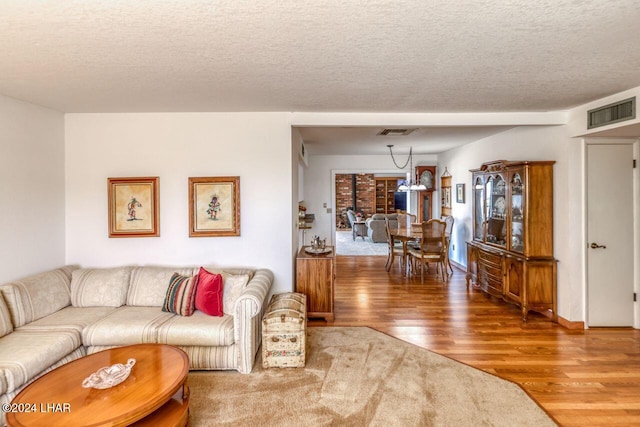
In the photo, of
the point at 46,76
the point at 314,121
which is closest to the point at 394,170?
the point at 314,121

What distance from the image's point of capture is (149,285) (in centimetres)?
336

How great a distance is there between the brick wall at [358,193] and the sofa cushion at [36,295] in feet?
36.4

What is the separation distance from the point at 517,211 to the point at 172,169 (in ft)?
13.7

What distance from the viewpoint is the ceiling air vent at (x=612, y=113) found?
3.03 metres

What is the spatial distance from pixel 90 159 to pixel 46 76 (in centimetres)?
135

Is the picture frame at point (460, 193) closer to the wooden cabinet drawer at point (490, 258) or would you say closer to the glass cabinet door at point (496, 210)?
the glass cabinet door at point (496, 210)

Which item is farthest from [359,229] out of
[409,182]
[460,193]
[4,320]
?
[4,320]

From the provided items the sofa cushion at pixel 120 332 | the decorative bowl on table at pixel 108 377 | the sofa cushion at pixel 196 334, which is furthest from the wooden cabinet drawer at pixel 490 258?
the decorative bowl on table at pixel 108 377

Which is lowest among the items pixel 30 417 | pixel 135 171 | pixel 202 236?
pixel 30 417

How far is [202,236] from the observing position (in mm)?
3742

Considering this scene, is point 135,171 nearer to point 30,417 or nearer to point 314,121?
point 314,121

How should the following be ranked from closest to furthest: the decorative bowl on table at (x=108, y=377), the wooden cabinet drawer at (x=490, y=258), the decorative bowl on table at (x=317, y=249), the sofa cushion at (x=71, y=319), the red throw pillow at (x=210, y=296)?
1. the decorative bowl on table at (x=108, y=377)
2. the sofa cushion at (x=71, y=319)
3. the red throw pillow at (x=210, y=296)
4. the decorative bowl on table at (x=317, y=249)
5. the wooden cabinet drawer at (x=490, y=258)

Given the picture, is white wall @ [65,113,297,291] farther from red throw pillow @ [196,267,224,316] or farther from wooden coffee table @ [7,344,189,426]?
wooden coffee table @ [7,344,189,426]

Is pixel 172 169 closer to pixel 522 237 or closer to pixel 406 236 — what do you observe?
pixel 406 236
